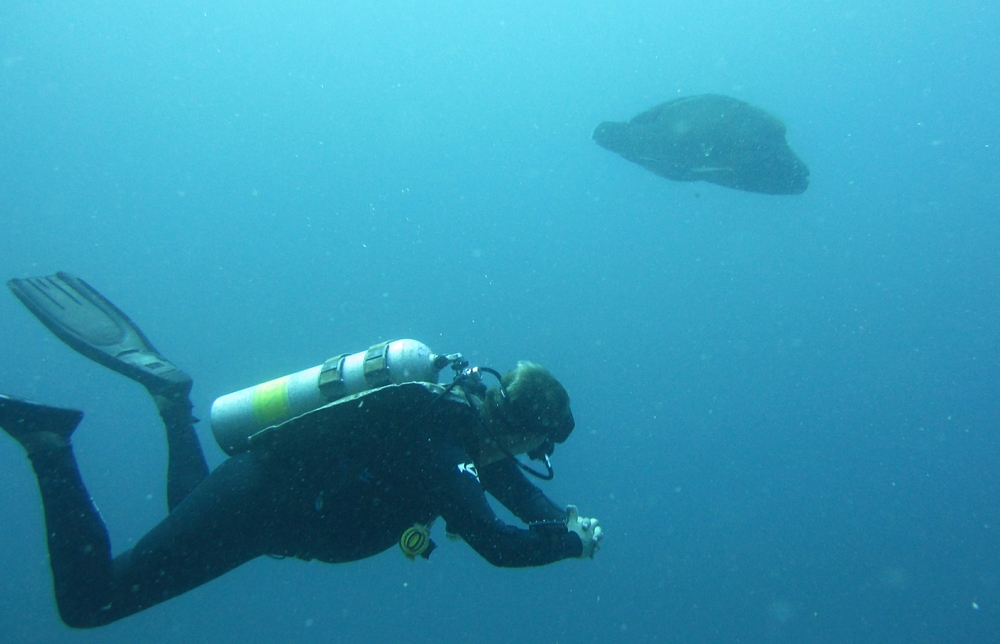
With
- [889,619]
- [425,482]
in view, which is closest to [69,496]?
[425,482]

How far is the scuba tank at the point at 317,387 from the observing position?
3277 millimetres

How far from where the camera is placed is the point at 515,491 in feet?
11.5

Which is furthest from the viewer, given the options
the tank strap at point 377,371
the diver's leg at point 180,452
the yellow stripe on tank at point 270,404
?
the diver's leg at point 180,452

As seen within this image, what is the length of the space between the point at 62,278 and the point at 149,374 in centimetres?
141

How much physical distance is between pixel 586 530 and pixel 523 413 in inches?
28.3

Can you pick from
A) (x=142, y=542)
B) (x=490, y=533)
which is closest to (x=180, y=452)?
(x=142, y=542)

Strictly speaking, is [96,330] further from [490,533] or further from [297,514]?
[490,533]

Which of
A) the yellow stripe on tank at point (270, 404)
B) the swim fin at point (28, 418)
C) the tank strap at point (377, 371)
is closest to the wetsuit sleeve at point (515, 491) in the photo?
the tank strap at point (377, 371)

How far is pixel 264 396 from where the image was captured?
3.42m

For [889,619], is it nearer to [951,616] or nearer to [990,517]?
[951,616]

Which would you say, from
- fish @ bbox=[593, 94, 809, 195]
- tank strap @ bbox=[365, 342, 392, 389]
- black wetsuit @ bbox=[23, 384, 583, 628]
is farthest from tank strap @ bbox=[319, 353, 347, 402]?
fish @ bbox=[593, 94, 809, 195]

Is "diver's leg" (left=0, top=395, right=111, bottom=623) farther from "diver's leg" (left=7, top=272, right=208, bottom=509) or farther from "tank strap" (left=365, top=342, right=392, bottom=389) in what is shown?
"tank strap" (left=365, top=342, right=392, bottom=389)

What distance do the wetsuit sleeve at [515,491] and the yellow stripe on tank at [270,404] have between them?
1.23 metres

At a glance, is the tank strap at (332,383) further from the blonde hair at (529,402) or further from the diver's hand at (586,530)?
the diver's hand at (586,530)
